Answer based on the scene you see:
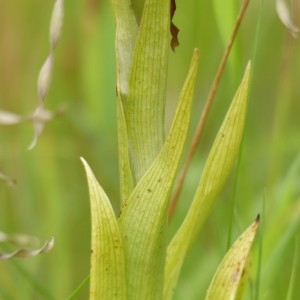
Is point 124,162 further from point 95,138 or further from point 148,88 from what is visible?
point 95,138

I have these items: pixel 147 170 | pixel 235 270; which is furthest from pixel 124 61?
pixel 235 270

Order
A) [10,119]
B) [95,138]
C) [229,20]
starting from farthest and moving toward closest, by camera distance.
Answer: [95,138], [229,20], [10,119]

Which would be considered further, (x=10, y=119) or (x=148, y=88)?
(x=10, y=119)

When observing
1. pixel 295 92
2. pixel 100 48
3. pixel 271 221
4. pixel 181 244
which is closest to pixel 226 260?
pixel 181 244

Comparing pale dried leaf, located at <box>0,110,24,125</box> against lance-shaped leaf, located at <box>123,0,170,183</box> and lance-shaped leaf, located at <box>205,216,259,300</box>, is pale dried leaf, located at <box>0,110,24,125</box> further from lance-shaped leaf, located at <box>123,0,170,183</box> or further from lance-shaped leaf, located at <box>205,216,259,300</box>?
lance-shaped leaf, located at <box>205,216,259,300</box>

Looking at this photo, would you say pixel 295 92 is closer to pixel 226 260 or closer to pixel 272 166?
pixel 272 166

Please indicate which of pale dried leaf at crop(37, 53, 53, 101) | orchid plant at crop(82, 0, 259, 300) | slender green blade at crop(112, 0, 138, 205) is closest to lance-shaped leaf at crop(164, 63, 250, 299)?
orchid plant at crop(82, 0, 259, 300)
